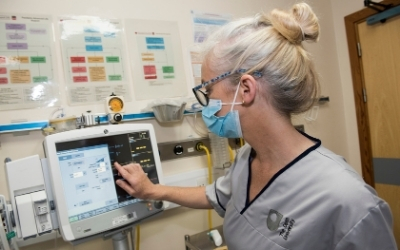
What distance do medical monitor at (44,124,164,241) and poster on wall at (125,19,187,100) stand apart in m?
0.43

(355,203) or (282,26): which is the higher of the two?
(282,26)

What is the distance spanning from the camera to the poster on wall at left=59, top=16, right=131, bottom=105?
141cm

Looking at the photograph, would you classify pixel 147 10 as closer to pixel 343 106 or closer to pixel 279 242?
pixel 279 242

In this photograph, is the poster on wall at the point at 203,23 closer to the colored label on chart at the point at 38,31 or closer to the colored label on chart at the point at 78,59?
the colored label on chart at the point at 78,59

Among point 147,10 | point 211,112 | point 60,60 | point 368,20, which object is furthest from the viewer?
point 368,20

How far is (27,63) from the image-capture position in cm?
133

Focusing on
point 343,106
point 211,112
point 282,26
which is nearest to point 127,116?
point 211,112

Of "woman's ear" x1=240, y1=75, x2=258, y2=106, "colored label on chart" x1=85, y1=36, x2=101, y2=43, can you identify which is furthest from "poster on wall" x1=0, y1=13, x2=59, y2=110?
"woman's ear" x1=240, y1=75, x2=258, y2=106

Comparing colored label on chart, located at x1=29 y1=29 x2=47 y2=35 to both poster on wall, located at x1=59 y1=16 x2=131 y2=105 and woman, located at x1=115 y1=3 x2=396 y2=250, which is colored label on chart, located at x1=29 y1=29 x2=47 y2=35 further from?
woman, located at x1=115 y1=3 x2=396 y2=250

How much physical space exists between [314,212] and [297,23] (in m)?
0.56

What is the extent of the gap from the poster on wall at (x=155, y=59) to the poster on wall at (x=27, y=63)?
40 cm

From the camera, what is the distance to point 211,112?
968mm

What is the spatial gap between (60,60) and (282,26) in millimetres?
1056

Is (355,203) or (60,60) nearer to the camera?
(355,203)
